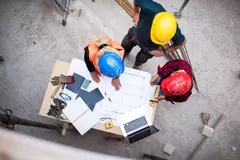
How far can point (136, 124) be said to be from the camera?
2.84 meters

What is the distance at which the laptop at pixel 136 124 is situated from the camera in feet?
9.23

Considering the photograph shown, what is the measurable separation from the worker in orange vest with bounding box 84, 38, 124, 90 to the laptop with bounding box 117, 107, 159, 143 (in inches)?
12.8

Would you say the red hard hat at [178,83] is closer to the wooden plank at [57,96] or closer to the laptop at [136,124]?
the laptop at [136,124]

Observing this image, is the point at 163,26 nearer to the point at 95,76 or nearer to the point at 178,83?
the point at 178,83

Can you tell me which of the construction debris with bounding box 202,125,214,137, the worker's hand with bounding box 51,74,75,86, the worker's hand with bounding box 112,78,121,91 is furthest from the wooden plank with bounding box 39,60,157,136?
the construction debris with bounding box 202,125,214,137

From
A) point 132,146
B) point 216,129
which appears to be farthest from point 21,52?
point 216,129

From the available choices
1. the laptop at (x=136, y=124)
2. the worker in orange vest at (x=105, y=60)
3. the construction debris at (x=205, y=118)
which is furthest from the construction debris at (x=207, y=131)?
the worker in orange vest at (x=105, y=60)

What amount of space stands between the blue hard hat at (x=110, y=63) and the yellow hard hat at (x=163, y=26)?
550 millimetres

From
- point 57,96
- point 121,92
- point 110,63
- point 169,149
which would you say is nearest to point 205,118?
point 169,149

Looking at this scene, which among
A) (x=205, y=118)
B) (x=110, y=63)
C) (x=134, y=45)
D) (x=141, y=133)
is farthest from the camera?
(x=205, y=118)

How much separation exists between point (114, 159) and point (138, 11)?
1.88 meters

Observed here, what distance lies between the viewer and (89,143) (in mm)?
3590

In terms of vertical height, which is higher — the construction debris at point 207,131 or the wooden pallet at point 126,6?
the wooden pallet at point 126,6

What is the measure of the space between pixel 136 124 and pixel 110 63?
748mm
